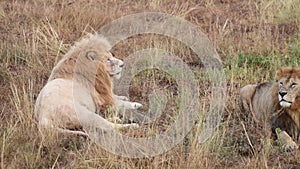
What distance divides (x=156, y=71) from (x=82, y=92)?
1.23 metres

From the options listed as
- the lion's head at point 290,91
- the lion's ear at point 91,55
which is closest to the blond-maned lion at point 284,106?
the lion's head at point 290,91

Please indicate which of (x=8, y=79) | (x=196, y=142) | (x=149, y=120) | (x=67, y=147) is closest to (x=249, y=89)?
(x=149, y=120)

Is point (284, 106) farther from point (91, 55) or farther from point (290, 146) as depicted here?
point (91, 55)

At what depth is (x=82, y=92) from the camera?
525 centimetres

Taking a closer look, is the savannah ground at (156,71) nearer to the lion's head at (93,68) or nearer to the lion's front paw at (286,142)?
the lion's front paw at (286,142)

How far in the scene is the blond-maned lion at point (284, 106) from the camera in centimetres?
436

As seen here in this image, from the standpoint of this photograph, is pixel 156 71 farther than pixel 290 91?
Yes

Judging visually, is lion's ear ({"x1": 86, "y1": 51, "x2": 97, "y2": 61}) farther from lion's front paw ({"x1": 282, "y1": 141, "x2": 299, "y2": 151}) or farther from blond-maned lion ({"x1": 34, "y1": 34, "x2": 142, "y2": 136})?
lion's front paw ({"x1": 282, "y1": 141, "x2": 299, "y2": 151})

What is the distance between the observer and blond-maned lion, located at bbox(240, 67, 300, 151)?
4.36m

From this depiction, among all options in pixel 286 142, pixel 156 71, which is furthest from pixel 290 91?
pixel 156 71

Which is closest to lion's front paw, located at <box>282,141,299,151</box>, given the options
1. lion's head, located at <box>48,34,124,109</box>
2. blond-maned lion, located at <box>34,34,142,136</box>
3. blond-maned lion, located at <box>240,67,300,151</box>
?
blond-maned lion, located at <box>240,67,300,151</box>

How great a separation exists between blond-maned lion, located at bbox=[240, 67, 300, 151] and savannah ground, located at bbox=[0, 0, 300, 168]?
0.10 meters

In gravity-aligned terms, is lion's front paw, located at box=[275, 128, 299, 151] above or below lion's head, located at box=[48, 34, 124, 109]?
below

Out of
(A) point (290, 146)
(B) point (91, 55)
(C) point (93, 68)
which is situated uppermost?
(B) point (91, 55)
